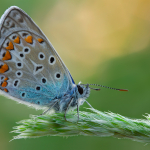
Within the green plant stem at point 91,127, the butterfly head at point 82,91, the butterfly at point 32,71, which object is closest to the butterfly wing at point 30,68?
the butterfly at point 32,71

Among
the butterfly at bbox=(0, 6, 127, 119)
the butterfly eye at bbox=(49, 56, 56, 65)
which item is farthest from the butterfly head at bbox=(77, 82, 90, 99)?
the butterfly eye at bbox=(49, 56, 56, 65)

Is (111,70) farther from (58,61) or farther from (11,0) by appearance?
(11,0)

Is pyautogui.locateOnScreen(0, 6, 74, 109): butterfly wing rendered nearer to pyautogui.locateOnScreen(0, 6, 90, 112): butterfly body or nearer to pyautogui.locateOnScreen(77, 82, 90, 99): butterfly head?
pyautogui.locateOnScreen(0, 6, 90, 112): butterfly body

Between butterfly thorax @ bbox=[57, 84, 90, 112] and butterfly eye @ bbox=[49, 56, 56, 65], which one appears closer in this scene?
butterfly thorax @ bbox=[57, 84, 90, 112]

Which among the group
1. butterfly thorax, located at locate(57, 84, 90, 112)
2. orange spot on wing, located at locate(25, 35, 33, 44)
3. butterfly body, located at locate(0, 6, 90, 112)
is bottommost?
butterfly thorax, located at locate(57, 84, 90, 112)

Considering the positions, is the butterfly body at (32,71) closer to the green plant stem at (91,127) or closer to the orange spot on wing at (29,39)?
the orange spot on wing at (29,39)

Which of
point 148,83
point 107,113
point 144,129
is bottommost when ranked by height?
point 144,129

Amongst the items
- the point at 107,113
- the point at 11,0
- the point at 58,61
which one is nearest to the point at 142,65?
the point at 58,61
